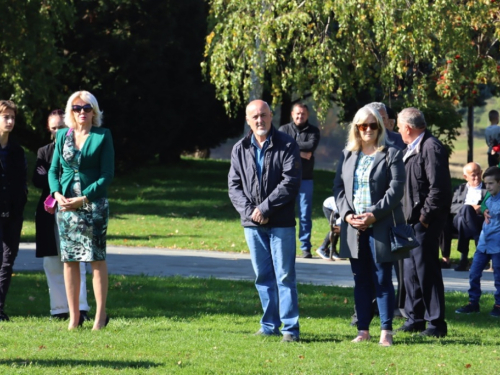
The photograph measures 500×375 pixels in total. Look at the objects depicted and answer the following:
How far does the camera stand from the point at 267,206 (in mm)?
7887

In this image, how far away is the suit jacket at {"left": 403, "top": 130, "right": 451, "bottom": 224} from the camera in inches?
327

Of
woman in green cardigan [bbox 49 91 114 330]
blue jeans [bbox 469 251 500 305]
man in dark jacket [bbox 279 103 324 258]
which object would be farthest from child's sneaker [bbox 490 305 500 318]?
man in dark jacket [bbox 279 103 324 258]

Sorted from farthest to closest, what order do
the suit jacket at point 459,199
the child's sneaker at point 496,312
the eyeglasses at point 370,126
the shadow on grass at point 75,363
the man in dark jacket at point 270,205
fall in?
the suit jacket at point 459,199 < the child's sneaker at point 496,312 < the man in dark jacket at point 270,205 < the eyeglasses at point 370,126 < the shadow on grass at point 75,363

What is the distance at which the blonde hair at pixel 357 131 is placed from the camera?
307 inches

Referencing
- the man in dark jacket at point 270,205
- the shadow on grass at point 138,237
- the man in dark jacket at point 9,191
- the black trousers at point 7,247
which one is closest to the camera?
the man in dark jacket at point 270,205

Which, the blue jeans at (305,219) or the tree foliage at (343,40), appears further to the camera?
the tree foliage at (343,40)

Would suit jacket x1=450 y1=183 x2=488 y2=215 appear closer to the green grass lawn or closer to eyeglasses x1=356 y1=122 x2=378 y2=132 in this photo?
the green grass lawn

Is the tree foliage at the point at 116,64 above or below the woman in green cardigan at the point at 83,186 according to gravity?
above

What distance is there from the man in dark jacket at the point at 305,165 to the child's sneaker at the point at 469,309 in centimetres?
486

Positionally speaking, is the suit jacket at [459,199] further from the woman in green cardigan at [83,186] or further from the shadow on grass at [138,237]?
the woman in green cardigan at [83,186]

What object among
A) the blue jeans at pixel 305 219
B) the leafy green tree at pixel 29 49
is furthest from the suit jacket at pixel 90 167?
the leafy green tree at pixel 29 49

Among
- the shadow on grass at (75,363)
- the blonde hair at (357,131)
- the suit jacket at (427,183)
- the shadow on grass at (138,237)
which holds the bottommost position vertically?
the shadow on grass at (138,237)

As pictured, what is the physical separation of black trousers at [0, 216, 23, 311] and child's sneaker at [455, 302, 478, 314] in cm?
451

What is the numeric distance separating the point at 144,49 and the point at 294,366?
68.6 feet
